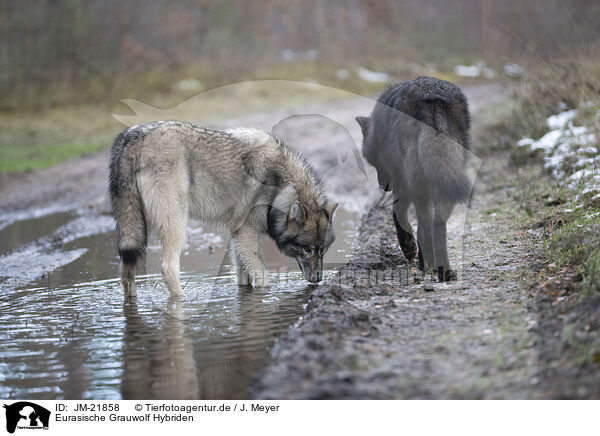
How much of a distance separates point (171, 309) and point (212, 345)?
1090 millimetres

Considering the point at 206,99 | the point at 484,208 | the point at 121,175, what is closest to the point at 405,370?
the point at 121,175

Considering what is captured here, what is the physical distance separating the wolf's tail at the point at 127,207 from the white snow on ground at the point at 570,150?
476 cm

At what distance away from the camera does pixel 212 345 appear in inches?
175

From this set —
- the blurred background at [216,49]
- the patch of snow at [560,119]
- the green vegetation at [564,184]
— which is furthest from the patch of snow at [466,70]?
the patch of snow at [560,119]

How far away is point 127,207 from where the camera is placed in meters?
5.61

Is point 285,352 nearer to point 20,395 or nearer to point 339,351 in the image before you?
point 339,351

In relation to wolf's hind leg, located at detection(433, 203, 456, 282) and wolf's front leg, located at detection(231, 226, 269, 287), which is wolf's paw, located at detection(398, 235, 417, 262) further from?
wolf's front leg, located at detection(231, 226, 269, 287)

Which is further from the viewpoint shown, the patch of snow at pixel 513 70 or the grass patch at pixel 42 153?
the grass patch at pixel 42 153

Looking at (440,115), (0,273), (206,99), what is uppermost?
(206,99)

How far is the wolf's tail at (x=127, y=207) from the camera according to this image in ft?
18.2

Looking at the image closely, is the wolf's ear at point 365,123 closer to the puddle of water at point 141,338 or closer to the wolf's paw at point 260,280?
the puddle of water at point 141,338

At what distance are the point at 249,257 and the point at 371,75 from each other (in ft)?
81.7

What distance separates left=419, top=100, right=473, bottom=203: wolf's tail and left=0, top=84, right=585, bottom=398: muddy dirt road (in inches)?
32.1
